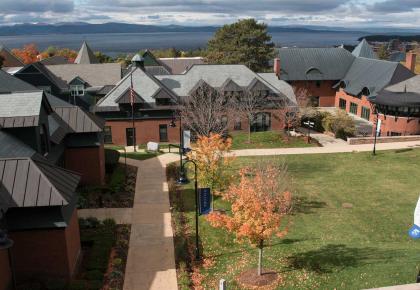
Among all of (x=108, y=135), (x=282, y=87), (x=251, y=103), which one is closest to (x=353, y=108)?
(x=282, y=87)

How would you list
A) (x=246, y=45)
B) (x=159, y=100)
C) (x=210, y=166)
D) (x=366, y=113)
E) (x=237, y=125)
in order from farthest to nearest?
(x=246, y=45)
(x=366, y=113)
(x=237, y=125)
(x=159, y=100)
(x=210, y=166)

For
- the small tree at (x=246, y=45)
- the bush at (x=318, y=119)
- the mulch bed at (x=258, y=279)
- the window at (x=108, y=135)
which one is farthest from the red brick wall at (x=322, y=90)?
the mulch bed at (x=258, y=279)

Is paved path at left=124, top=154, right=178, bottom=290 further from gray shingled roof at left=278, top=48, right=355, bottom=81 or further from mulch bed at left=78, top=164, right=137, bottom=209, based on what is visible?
gray shingled roof at left=278, top=48, right=355, bottom=81

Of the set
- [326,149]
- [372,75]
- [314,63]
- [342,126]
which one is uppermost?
[314,63]

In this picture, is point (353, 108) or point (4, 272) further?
point (353, 108)

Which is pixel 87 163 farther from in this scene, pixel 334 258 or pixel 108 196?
pixel 334 258

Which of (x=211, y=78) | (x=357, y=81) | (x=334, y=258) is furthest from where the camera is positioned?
(x=357, y=81)

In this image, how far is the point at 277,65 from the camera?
64938mm

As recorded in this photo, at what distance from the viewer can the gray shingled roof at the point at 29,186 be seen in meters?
17.6

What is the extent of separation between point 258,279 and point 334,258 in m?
4.15

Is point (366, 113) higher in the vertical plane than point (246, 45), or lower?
lower

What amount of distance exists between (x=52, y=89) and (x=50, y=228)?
40.1 m

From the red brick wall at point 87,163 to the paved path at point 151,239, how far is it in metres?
3.41

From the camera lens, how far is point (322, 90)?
71.3 metres
